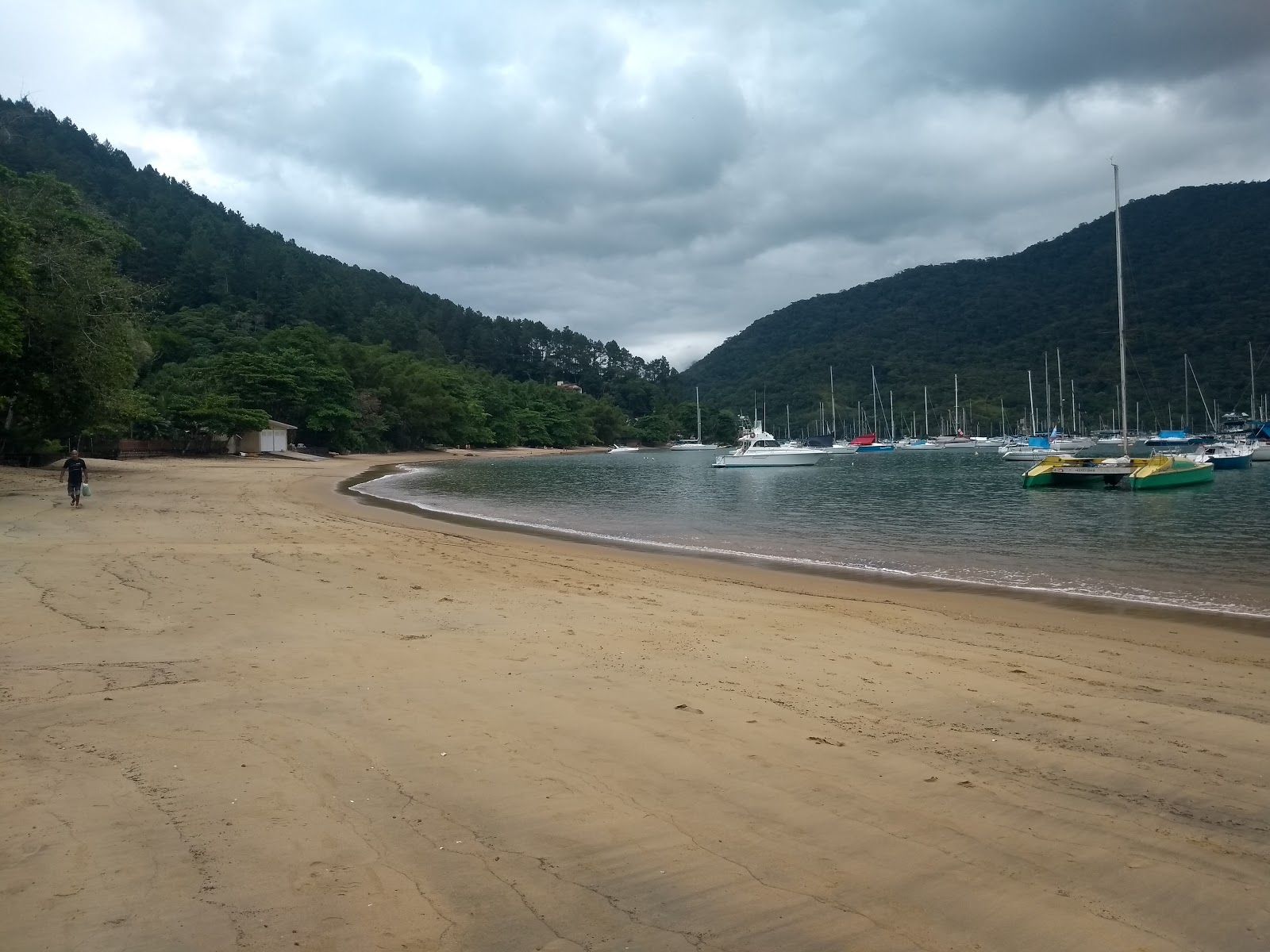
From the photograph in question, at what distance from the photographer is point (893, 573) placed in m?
16.9

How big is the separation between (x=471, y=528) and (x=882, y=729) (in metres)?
19.7

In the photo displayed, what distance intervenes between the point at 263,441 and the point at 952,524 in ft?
202

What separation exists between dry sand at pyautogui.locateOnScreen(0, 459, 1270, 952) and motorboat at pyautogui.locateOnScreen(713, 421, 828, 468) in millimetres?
60685

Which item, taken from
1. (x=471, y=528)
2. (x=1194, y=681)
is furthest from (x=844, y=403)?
(x=1194, y=681)

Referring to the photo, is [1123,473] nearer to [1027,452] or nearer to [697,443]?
[1027,452]

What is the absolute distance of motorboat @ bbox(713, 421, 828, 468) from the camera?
7131cm

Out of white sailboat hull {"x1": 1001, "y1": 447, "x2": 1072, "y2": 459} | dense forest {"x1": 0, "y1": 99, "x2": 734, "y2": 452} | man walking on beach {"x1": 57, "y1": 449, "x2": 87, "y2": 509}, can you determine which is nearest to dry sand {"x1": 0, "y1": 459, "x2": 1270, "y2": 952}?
man walking on beach {"x1": 57, "y1": 449, "x2": 87, "y2": 509}

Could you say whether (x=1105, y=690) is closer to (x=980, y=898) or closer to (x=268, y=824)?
(x=980, y=898)

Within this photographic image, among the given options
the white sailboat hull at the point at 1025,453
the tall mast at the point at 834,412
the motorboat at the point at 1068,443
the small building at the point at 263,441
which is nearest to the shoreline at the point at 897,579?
the small building at the point at 263,441

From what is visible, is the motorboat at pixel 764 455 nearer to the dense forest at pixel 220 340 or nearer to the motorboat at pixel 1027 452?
the motorboat at pixel 1027 452

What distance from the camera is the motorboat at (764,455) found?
71312 mm

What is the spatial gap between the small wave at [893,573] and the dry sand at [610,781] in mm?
3125

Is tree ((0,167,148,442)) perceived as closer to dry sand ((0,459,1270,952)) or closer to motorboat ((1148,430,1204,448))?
dry sand ((0,459,1270,952))

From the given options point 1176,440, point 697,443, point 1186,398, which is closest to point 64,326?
point 1176,440
